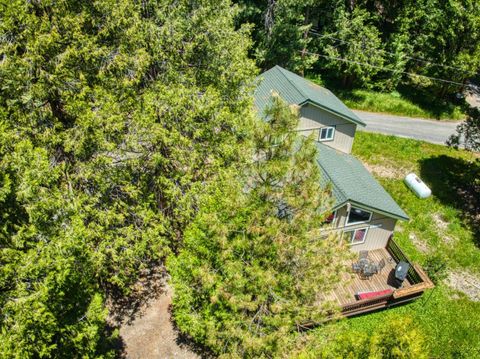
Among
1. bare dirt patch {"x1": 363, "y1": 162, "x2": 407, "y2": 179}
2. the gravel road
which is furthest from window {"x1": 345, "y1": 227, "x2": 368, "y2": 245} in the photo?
the gravel road

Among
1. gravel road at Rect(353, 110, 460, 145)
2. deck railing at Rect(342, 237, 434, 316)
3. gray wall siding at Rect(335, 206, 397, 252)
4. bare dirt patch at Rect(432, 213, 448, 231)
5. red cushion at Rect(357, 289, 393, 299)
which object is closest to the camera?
deck railing at Rect(342, 237, 434, 316)

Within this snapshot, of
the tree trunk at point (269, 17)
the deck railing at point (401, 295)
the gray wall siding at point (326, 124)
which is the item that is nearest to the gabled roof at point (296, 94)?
the gray wall siding at point (326, 124)

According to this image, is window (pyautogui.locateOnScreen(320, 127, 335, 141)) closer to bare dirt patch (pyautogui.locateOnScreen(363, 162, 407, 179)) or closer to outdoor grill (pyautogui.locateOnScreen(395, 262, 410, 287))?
bare dirt patch (pyautogui.locateOnScreen(363, 162, 407, 179))

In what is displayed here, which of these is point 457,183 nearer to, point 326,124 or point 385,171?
point 385,171

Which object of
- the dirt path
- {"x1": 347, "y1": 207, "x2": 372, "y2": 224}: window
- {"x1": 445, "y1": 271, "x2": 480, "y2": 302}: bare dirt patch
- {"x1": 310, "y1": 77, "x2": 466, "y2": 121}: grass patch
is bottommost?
the dirt path

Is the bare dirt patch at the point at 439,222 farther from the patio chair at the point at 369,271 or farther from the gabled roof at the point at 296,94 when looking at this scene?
the gabled roof at the point at 296,94

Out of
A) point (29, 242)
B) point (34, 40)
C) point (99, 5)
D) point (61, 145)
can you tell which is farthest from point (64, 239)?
point (99, 5)

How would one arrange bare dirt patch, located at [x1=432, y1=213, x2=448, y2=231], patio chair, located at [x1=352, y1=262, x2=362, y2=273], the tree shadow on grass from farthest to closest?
1. the tree shadow on grass
2. bare dirt patch, located at [x1=432, y1=213, x2=448, y2=231]
3. patio chair, located at [x1=352, y1=262, x2=362, y2=273]
